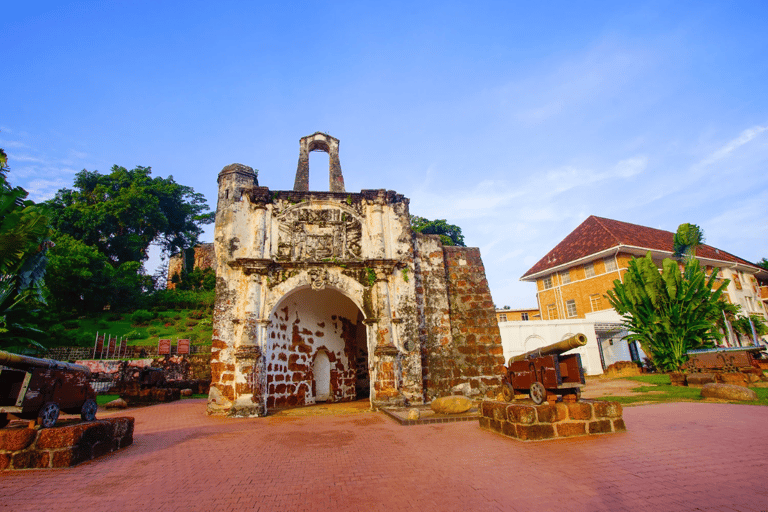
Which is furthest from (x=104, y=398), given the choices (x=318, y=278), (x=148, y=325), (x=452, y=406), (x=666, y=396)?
(x=666, y=396)

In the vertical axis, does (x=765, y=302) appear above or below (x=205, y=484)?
above

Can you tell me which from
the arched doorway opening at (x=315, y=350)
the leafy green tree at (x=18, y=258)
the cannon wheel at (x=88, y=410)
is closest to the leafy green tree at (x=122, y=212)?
the leafy green tree at (x=18, y=258)

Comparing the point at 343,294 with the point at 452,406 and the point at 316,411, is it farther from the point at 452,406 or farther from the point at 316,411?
the point at 452,406

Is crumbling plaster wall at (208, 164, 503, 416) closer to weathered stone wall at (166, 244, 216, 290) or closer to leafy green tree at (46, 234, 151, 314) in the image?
leafy green tree at (46, 234, 151, 314)

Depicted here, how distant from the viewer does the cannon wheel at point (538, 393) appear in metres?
6.56

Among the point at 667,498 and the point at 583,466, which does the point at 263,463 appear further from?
the point at 667,498

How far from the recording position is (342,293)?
11586 mm

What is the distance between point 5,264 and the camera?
505 inches

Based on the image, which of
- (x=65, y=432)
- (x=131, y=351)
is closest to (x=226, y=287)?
(x=65, y=432)

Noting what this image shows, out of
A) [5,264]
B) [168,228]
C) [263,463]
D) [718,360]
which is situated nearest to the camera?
[263,463]

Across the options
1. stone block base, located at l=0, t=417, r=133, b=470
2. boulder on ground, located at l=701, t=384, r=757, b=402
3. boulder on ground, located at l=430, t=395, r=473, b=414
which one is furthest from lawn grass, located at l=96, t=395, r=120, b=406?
boulder on ground, located at l=701, t=384, r=757, b=402

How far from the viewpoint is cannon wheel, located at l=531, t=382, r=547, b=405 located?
258 inches

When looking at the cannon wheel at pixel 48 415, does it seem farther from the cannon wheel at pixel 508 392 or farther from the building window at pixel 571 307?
the building window at pixel 571 307

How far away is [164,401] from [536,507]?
15332 millimetres
